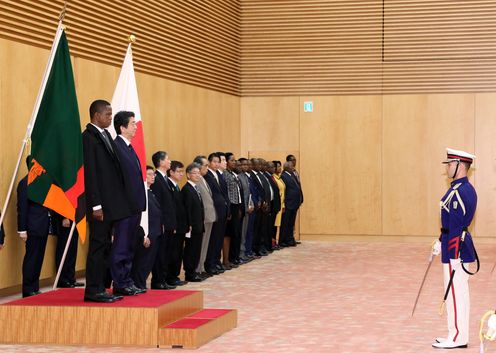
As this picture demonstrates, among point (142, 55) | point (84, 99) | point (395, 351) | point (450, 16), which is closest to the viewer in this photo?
point (395, 351)

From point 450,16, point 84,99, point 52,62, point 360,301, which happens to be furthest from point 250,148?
point 52,62

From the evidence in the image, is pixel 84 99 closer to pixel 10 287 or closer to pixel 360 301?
pixel 10 287

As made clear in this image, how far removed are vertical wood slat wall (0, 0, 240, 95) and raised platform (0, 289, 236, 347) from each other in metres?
3.69

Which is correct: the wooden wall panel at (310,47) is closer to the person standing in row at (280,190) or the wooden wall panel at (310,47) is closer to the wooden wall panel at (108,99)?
the wooden wall panel at (108,99)

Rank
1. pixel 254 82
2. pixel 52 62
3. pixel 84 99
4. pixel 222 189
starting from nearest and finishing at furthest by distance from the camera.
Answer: pixel 52 62 < pixel 84 99 < pixel 222 189 < pixel 254 82

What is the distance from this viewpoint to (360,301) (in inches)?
390

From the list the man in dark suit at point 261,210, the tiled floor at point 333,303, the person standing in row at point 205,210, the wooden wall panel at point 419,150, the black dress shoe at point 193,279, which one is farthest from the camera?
the wooden wall panel at point 419,150

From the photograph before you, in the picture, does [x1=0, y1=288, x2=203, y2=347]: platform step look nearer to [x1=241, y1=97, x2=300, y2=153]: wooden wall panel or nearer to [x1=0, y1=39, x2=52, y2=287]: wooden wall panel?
[x1=0, y1=39, x2=52, y2=287]: wooden wall panel

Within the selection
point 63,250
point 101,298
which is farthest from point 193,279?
point 101,298

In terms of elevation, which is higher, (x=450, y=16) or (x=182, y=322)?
(x=450, y=16)

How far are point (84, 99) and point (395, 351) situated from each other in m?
5.86

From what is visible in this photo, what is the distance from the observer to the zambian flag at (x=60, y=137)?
7.82 m

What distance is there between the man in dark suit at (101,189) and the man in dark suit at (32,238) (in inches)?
96.0

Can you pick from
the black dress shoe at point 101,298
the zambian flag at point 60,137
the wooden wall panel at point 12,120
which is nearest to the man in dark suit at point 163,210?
the wooden wall panel at point 12,120
